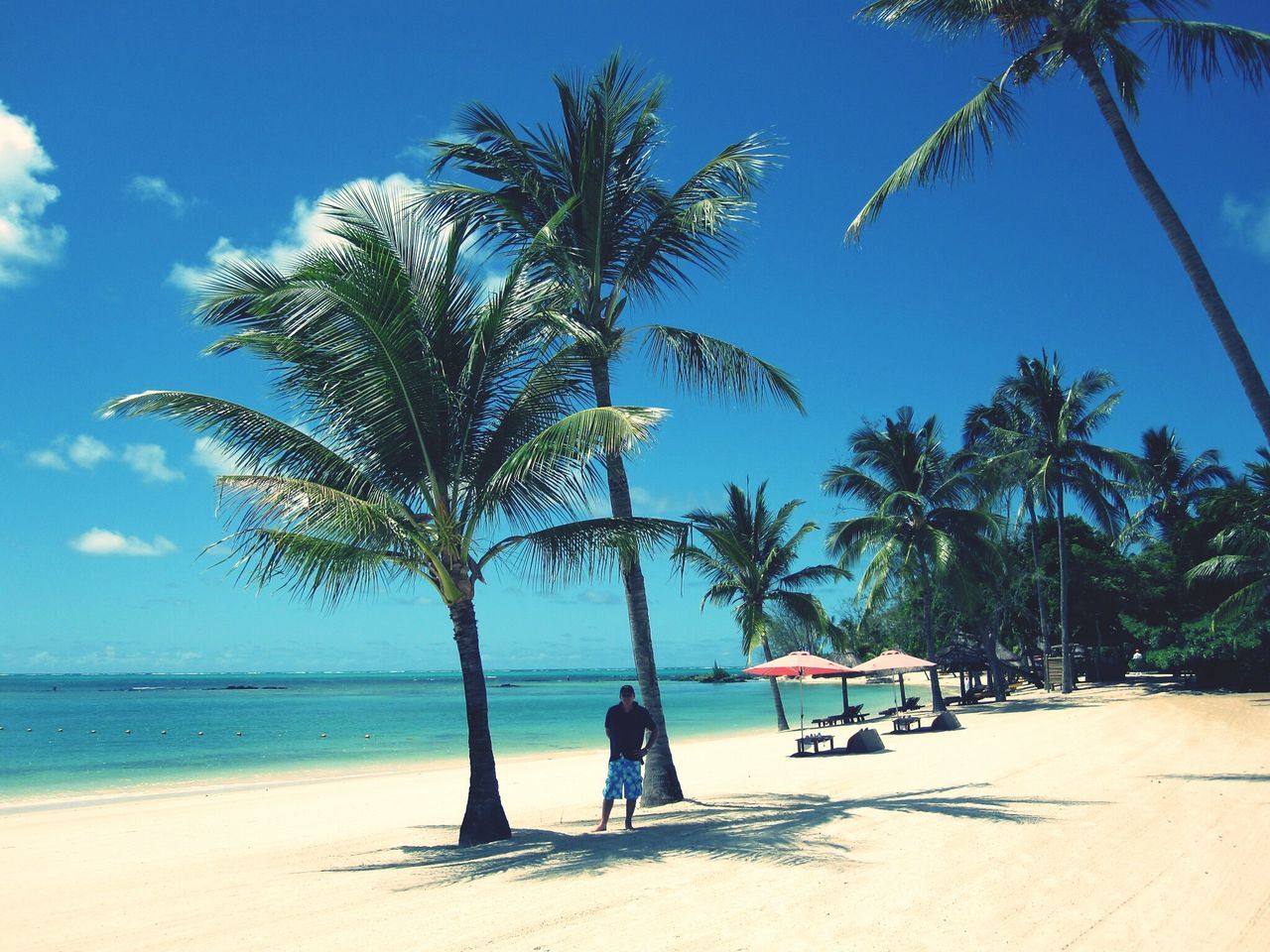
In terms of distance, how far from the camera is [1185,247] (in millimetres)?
9062

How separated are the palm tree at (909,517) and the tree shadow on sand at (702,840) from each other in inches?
620

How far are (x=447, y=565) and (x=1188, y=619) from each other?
1131 inches

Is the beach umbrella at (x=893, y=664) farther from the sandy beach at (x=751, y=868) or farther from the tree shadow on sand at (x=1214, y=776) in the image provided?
the tree shadow on sand at (x=1214, y=776)

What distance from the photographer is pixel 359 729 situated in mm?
38688

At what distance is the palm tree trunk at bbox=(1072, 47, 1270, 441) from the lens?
8484 millimetres

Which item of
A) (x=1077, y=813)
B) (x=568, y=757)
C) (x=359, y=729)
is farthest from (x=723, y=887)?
(x=359, y=729)

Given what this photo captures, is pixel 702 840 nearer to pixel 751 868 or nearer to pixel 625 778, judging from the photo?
pixel 625 778

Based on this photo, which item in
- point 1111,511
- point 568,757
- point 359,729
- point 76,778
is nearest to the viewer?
point 76,778

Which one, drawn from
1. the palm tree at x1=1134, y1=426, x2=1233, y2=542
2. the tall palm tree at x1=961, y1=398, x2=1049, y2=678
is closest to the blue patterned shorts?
the tall palm tree at x1=961, y1=398, x2=1049, y2=678

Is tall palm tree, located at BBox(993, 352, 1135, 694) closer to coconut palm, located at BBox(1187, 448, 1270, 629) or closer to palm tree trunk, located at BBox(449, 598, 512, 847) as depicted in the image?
coconut palm, located at BBox(1187, 448, 1270, 629)

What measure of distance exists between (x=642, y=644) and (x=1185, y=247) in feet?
23.8

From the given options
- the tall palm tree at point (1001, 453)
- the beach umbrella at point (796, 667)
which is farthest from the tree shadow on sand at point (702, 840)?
the tall palm tree at point (1001, 453)

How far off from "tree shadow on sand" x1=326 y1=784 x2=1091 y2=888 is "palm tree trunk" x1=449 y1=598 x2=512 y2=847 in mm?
190

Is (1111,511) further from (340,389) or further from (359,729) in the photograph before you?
(359,729)
